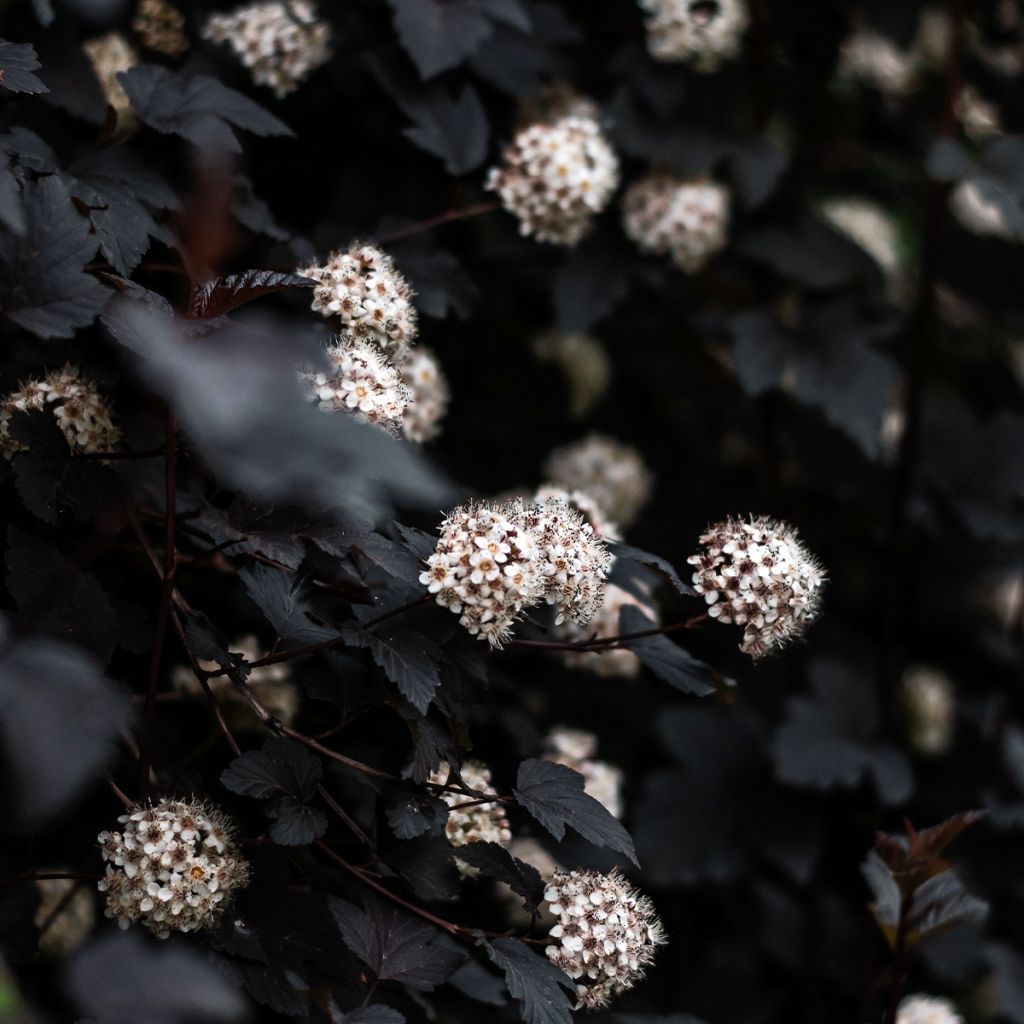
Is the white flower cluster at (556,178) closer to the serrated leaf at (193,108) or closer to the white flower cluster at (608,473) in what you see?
the serrated leaf at (193,108)

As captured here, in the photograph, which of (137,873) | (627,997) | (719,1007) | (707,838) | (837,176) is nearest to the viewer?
(137,873)

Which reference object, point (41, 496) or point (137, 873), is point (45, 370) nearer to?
point (41, 496)

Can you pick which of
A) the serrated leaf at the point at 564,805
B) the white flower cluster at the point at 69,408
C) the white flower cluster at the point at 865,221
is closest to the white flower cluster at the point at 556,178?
the white flower cluster at the point at 69,408

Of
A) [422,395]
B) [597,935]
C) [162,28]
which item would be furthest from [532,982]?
[162,28]

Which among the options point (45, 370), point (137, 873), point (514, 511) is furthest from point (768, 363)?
point (137, 873)

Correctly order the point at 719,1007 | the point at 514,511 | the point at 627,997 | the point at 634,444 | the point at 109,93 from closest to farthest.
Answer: the point at 514,511
the point at 109,93
the point at 627,997
the point at 719,1007
the point at 634,444

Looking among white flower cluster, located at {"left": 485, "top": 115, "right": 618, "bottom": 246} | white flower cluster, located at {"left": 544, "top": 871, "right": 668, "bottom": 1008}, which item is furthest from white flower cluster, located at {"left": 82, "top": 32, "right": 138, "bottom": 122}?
white flower cluster, located at {"left": 544, "top": 871, "right": 668, "bottom": 1008}
